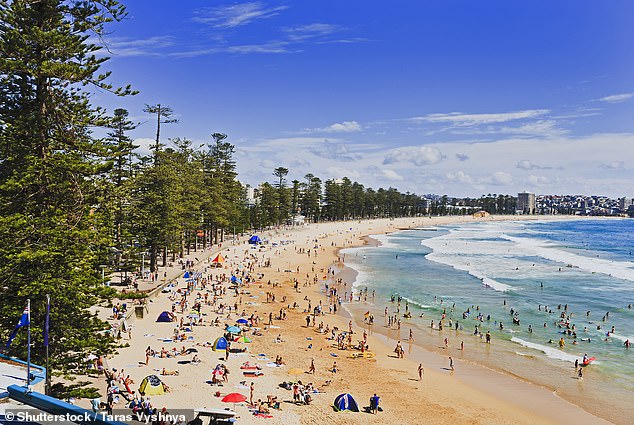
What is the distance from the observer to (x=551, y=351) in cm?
2669

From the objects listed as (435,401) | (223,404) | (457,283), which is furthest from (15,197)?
(457,283)

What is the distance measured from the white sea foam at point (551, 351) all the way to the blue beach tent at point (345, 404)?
13512mm

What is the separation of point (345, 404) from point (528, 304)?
81.4ft

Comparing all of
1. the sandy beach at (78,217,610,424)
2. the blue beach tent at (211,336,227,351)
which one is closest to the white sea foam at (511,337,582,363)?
the sandy beach at (78,217,610,424)

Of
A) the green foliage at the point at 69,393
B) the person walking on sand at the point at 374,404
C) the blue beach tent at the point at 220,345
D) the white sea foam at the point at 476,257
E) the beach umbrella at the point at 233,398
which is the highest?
the green foliage at the point at 69,393

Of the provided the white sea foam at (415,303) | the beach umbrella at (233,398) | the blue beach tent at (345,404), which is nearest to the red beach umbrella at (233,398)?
the beach umbrella at (233,398)

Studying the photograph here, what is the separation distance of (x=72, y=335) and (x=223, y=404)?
6785mm

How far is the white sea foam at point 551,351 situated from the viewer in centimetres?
2554

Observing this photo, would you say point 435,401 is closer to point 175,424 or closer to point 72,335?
point 175,424

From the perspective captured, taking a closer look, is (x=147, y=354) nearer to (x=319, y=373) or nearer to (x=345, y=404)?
(x=319, y=373)

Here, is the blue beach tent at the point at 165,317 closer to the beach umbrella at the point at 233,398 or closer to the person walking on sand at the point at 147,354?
the person walking on sand at the point at 147,354

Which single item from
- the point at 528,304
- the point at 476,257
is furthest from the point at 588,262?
the point at 528,304

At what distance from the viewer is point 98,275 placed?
1286 centimetres

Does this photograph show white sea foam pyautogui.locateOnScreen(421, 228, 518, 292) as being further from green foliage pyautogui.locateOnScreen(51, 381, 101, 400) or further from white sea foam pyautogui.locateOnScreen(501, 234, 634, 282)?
green foliage pyautogui.locateOnScreen(51, 381, 101, 400)
